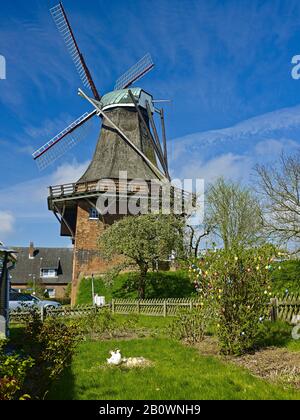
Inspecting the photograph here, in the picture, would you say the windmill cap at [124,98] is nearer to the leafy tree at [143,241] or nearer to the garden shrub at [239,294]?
the leafy tree at [143,241]

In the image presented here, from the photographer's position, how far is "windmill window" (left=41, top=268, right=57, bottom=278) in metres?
53.8

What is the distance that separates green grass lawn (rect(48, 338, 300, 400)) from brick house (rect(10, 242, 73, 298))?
43.4 m

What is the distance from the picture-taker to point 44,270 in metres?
54.4

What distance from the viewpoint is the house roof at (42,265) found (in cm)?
5338

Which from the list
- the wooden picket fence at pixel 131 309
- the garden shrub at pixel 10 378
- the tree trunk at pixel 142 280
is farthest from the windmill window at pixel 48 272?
the garden shrub at pixel 10 378

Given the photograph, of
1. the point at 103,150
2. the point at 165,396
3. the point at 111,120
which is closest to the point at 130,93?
the point at 111,120

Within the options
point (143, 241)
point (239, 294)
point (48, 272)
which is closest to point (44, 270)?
point (48, 272)

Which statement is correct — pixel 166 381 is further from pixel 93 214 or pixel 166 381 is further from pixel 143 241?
pixel 93 214

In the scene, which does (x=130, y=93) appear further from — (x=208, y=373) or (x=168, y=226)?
(x=208, y=373)

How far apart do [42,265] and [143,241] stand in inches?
1342

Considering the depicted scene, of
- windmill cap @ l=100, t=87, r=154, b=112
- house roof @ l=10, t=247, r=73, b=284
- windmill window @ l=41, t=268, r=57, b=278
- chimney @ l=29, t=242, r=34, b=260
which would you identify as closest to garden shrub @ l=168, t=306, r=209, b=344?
windmill cap @ l=100, t=87, r=154, b=112

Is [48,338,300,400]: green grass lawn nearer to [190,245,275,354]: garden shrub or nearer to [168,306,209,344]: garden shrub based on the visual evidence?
[190,245,275,354]: garden shrub

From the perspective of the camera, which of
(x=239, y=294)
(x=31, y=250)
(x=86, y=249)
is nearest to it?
(x=239, y=294)
